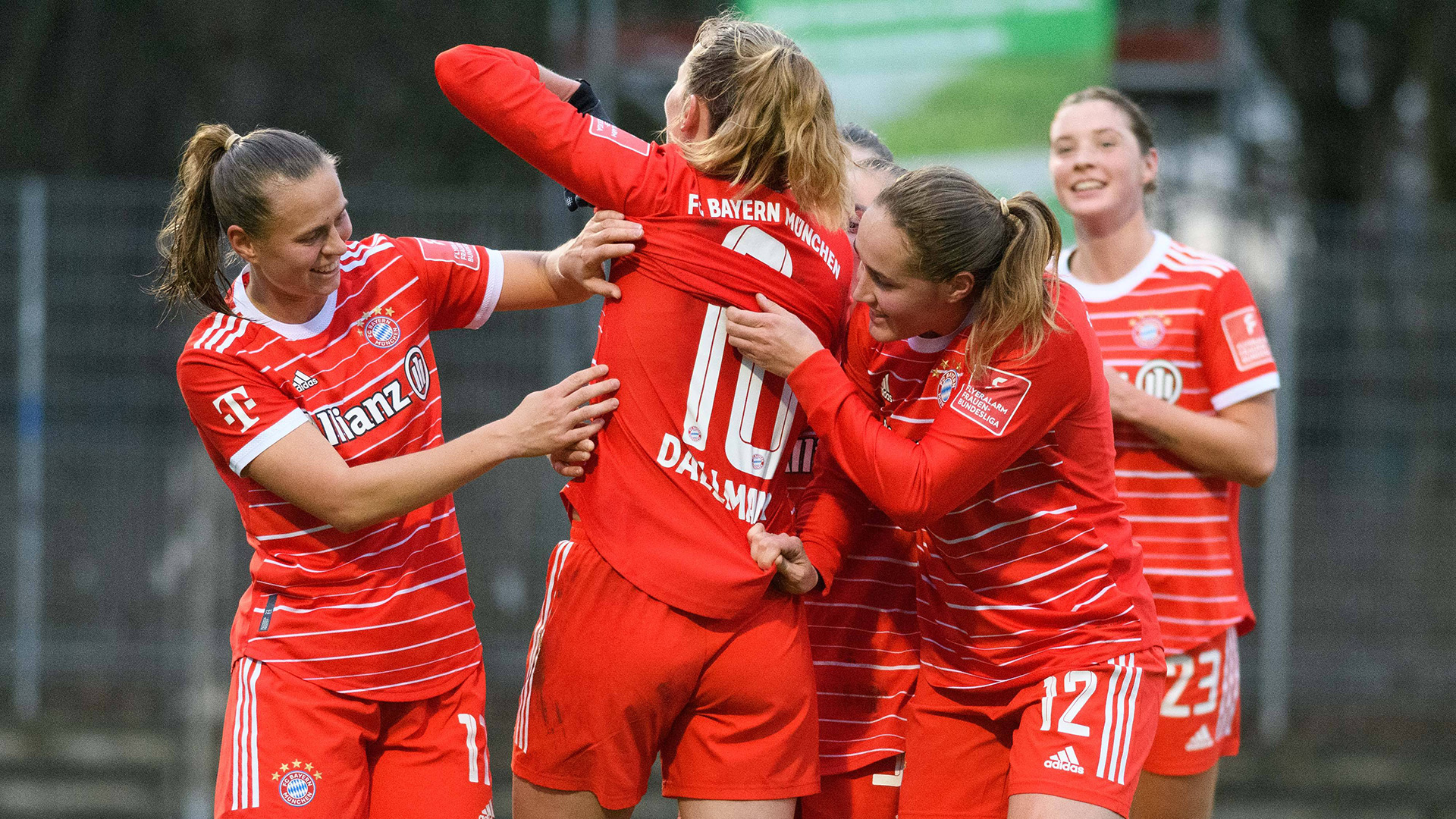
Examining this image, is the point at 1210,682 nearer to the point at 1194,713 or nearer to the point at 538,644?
the point at 1194,713

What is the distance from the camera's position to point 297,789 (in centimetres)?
243

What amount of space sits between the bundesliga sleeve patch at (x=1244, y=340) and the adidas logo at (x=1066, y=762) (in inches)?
48.0

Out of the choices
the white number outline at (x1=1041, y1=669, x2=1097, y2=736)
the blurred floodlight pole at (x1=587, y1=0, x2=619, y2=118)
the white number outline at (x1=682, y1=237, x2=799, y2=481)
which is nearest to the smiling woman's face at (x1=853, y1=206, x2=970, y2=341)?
the white number outline at (x1=682, y1=237, x2=799, y2=481)

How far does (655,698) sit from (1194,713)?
1536 mm

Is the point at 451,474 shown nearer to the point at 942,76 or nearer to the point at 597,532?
the point at 597,532

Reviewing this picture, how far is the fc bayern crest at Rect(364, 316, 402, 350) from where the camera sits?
2.56 m

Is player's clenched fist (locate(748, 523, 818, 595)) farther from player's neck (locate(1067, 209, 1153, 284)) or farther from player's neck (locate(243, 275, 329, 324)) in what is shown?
player's neck (locate(1067, 209, 1153, 284))

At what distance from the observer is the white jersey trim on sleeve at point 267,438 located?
241 cm

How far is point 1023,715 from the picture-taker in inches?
99.7

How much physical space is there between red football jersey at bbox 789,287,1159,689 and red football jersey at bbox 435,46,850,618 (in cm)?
18

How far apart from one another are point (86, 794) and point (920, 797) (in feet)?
17.8

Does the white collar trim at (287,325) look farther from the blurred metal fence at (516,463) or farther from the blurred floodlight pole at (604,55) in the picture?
the blurred floodlight pole at (604,55)

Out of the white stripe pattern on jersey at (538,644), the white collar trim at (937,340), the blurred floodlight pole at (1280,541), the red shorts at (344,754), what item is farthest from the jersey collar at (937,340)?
the blurred floodlight pole at (1280,541)

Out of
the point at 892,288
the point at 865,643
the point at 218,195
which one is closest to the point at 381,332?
the point at 218,195
